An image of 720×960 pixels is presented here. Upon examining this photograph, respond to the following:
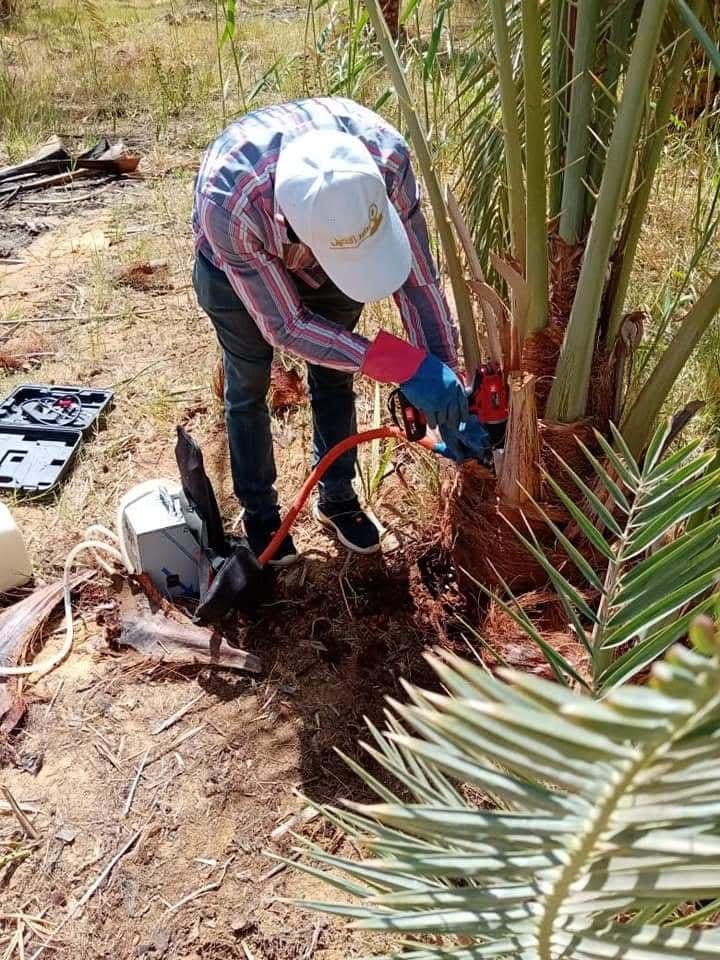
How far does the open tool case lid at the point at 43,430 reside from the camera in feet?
9.84

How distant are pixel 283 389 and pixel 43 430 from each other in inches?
34.7

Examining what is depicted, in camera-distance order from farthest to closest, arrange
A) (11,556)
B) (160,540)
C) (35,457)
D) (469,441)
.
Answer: (35,457), (11,556), (160,540), (469,441)

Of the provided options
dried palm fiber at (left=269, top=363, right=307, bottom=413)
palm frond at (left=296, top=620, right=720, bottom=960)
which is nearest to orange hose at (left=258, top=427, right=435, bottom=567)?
dried palm fiber at (left=269, top=363, right=307, bottom=413)

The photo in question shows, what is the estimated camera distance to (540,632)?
6.47 feet

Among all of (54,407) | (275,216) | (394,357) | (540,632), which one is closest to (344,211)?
(275,216)

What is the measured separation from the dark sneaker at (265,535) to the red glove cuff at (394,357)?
784 millimetres

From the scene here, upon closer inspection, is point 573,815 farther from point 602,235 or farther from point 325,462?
point 325,462

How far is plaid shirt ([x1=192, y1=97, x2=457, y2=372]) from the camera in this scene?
1.94m

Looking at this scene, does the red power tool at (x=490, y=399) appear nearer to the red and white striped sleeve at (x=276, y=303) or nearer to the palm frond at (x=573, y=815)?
the red and white striped sleeve at (x=276, y=303)

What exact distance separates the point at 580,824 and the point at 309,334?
1604 mm

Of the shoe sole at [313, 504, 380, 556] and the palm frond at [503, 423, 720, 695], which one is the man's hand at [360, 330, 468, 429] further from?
the palm frond at [503, 423, 720, 695]

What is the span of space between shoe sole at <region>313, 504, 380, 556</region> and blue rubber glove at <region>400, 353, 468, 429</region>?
74 cm

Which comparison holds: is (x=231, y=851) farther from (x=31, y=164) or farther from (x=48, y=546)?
(x=31, y=164)

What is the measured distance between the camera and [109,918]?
5.93ft
